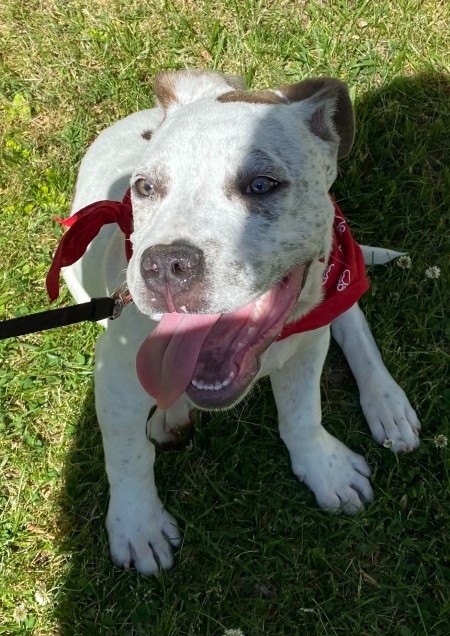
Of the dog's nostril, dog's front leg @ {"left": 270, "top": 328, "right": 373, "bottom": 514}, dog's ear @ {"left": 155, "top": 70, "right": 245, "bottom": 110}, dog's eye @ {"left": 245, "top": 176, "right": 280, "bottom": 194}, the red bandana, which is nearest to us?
the dog's nostril

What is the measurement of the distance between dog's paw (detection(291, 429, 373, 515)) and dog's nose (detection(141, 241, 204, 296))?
1.78m

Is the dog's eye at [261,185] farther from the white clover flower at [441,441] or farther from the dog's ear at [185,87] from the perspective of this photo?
the white clover flower at [441,441]

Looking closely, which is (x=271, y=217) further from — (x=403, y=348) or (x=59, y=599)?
(x=59, y=599)

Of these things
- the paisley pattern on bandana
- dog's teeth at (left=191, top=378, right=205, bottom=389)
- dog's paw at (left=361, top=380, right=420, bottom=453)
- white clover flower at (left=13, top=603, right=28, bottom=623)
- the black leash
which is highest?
the black leash

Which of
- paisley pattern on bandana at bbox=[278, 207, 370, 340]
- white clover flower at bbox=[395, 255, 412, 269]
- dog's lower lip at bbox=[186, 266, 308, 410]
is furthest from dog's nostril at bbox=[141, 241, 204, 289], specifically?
white clover flower at bbox=[395, 255, 412, 269]

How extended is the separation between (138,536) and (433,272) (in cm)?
245

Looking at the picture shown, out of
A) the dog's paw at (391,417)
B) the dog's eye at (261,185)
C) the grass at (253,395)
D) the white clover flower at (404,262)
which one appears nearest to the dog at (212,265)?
the dog's eye at (261,185)

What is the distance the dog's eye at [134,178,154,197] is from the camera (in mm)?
3012

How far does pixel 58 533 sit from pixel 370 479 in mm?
1786

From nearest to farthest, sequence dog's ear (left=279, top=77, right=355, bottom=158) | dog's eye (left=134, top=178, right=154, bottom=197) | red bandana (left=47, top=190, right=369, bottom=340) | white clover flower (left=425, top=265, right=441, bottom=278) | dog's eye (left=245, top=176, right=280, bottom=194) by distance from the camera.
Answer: dog's eye (left=245, top=176, right=280, bottom=194) < dog's eye (left=134, top=178, right=154, bottom=197) < red bandana (left=47, top=190, right=369, bottom=340) < dog's ear (left=279, top=77, right=355, bottom=158) < white clover flower (left=425, top=265, right=441, bottom=278)

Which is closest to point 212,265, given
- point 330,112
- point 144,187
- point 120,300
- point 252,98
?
point 144,187

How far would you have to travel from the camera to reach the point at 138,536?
13.2 ft

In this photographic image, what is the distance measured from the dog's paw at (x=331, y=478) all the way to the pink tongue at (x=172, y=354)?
55.5 inches

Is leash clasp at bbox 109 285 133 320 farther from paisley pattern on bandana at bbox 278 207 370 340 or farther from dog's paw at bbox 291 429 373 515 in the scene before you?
dog's paw at bbox 291 429 373 515
